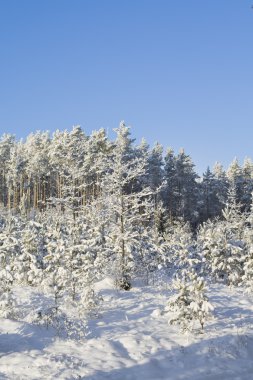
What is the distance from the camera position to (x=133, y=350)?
11.5m

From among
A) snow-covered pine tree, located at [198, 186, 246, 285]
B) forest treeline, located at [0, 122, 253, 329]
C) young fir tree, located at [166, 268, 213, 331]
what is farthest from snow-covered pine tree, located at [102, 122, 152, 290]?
young fir tree, located at [166, 268, 213, 331]

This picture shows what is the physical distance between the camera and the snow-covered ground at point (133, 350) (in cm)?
1013

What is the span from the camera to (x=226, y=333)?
42.0ft

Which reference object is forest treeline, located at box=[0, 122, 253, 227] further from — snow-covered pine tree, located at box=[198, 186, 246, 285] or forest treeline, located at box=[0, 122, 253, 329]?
snow-covered pine tree, located at box=[198, 186, 246, 285]

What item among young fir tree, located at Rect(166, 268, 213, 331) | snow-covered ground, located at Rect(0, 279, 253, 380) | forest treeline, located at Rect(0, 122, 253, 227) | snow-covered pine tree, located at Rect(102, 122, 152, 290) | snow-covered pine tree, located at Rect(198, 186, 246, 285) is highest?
forest treeline, located at Rect(0, 122, 253, 227)

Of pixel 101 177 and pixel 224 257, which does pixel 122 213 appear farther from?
pixel 101 177

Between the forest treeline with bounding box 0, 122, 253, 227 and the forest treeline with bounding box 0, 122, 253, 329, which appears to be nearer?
the forest treeline with bounding box 0, 122, 253, 329

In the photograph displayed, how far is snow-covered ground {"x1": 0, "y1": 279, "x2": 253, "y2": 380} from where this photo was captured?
33.2 feet

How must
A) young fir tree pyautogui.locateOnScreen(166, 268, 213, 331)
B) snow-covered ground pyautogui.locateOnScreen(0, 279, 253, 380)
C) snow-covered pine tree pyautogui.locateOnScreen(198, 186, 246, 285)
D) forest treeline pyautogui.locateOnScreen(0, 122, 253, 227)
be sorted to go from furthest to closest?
forest treeline pyautogui.locateOnScreen(0, 122, 253, 227), snow-covered pine tree pyautogui.locateOnScreen(198, 186, 246, 285), young fir tree pyautogui.locateOnScreen(166, 268, 213, 331), snow-covered ground pyautogui.locateOnScreen(0, 279, 253, 380)

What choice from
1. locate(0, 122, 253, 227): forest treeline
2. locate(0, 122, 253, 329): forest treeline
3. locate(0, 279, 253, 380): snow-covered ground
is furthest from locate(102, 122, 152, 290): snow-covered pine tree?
locate(0, 122, 253, 227): forest treeline

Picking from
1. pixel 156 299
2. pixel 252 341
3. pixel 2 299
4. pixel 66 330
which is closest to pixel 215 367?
pixel 252 341

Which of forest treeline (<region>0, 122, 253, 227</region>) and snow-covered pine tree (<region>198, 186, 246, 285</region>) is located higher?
forest treeline (<region>0, 122, 253, 227</region>)

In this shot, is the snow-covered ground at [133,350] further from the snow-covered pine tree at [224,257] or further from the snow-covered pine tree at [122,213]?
the snow-covered pine tree at [224,257]

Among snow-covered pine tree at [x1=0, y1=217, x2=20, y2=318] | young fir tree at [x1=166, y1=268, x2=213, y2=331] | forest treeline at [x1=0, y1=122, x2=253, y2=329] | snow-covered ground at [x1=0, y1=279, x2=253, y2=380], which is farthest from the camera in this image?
forest treeline at [x1=0, y1=122, x2=253, y2=329]
